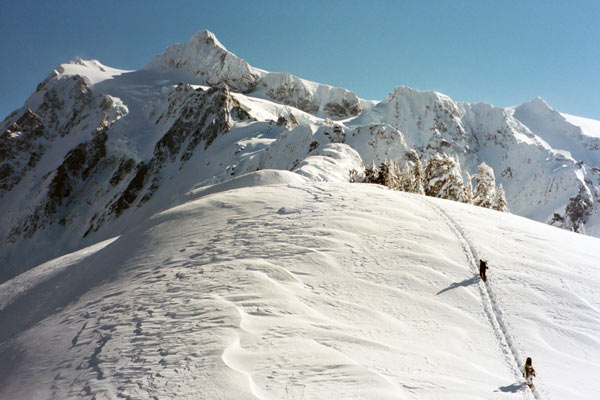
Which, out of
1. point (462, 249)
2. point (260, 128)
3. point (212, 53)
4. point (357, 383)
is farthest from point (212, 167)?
point (212, 53)

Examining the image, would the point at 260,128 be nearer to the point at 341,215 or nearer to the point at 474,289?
the point at 341,215

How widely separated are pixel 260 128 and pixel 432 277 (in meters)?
68.5

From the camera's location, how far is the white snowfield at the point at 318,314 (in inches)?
327

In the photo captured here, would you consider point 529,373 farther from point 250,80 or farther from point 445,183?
point 250,80

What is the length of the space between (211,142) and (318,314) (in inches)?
3116

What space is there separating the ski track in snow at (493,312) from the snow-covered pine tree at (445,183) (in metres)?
18.0

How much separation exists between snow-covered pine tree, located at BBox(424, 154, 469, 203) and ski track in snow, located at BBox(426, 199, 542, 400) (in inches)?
710

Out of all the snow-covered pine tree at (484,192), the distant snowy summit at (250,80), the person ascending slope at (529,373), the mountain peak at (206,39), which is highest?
the mountain peak at (206,39)

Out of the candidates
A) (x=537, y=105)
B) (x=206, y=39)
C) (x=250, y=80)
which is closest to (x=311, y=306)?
(x=250, y=80)

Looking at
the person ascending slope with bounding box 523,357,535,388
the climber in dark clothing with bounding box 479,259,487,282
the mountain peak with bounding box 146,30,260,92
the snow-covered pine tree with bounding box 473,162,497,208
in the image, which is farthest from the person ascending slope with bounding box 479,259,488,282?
the mountain peak with bounding box 146,30,260,92

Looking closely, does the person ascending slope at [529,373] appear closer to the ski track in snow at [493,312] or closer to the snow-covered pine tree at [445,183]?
the ski track in snow at [493,312]

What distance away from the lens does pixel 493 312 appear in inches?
453

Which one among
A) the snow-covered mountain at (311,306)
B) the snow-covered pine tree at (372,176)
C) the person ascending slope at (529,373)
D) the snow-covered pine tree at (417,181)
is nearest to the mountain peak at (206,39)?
the snow-covered mountain at (311,306)

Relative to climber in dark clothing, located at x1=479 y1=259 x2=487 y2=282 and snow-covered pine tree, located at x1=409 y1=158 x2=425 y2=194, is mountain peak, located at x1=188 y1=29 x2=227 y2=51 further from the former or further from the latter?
climber in dark clothing, located at x1=479 y1=259 x2=487 y2=282
